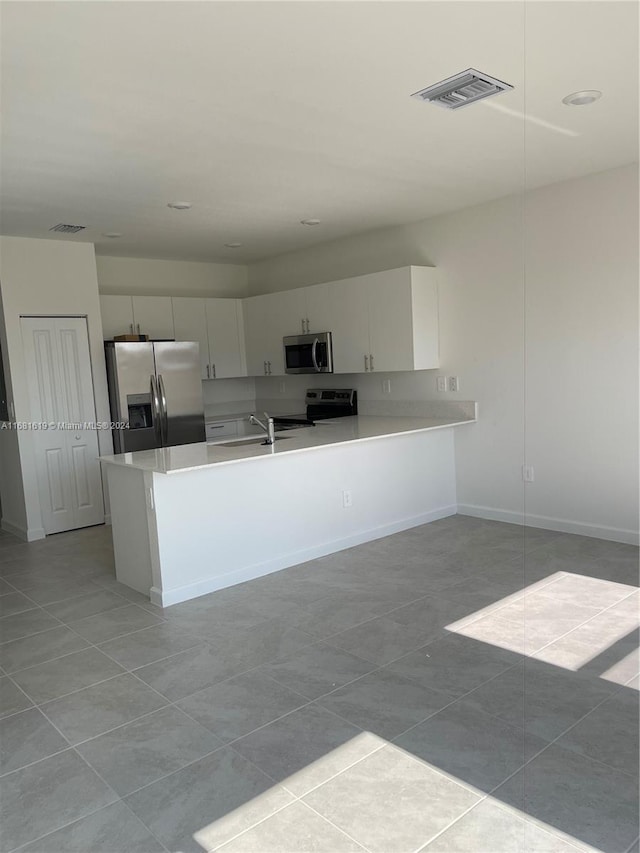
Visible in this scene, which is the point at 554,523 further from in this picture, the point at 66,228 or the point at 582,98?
the point at 66,228

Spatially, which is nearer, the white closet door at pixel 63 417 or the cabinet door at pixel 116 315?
the white closet door at pixel 63 417

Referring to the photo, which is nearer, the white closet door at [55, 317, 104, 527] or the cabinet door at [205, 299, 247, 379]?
the white closet door at [55, 317, 104, 527]

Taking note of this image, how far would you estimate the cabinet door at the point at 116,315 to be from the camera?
6.22 m

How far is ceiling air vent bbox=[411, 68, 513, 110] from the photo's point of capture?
2.74 m

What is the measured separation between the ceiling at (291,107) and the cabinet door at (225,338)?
2005 mm

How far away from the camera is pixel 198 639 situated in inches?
132

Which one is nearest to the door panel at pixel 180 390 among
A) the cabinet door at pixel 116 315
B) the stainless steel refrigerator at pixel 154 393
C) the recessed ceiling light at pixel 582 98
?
the stainless steel refrigerator at pixel 154 393

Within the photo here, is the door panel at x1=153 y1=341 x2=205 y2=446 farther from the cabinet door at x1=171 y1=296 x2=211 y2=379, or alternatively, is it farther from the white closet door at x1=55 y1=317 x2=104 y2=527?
the white closet door at x1=55 y1=317 x2=104 y2=527

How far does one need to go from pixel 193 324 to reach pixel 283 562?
Answer: 3297 millimetres

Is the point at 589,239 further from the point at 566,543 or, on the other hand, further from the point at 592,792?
the point at 592,792

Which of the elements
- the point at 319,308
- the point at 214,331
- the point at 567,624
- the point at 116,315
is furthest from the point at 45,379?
the point at 567,624

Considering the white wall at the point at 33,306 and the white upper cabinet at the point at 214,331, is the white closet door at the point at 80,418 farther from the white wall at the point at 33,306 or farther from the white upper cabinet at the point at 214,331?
the white upper cabinet at the point at 214,331

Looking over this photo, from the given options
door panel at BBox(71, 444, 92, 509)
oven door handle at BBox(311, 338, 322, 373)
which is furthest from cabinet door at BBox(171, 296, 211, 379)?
door panel at BBox(71, 444, 92, 509)

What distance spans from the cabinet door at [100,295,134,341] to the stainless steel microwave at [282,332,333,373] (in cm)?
154
